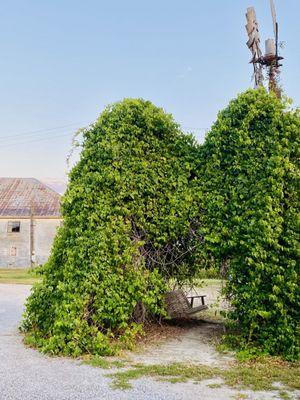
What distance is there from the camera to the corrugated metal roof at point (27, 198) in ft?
105

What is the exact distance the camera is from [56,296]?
7.93 metres

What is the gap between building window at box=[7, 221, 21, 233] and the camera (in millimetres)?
31906

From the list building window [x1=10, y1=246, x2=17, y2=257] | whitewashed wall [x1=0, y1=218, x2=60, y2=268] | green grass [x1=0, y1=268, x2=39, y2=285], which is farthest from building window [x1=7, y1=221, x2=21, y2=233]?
green grass [x1=0, y1=268, x2=39, y2=285]

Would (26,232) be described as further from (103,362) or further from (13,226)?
(103,362)

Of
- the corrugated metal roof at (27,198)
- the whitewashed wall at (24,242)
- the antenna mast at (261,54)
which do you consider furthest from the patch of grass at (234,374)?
the whitewashed wall at (24,242)

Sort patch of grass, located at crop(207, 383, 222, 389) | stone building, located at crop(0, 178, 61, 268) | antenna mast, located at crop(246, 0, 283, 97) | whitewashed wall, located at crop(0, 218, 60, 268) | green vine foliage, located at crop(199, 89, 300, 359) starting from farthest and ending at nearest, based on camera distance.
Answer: whitewashed wall, located at crop(0, 218, 60, 268) → stone building, located at crop(0, 178, 61, 268) → antenna mast, located at crop(246, 0, 283, 97) → green vine foliage, located at crop(199, 89, 300, 359) → patch of grass, located at crop(207, 383, 222, 389)

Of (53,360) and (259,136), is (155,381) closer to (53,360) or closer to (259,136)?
(53,360)

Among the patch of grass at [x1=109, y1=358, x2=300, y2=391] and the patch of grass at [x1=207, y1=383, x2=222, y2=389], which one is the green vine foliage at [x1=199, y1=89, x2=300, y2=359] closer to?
the patch of grass at [x1=109, y1=358, x2=300, y2=391]

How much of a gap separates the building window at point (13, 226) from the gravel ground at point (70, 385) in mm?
25597

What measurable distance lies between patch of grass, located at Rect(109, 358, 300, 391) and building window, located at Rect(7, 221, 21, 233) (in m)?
27.2

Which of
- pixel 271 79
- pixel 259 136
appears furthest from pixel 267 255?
pixel 271 79

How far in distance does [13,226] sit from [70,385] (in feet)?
91.6

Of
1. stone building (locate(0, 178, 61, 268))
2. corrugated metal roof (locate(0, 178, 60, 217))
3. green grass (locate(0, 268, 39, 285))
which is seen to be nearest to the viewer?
green grass (locate(0, 268, 39, 285))

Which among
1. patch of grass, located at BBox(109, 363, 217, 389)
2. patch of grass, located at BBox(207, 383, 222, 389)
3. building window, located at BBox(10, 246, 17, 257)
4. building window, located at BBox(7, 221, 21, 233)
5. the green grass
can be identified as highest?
building window, located at BBox(7, 221, 21, 233)
